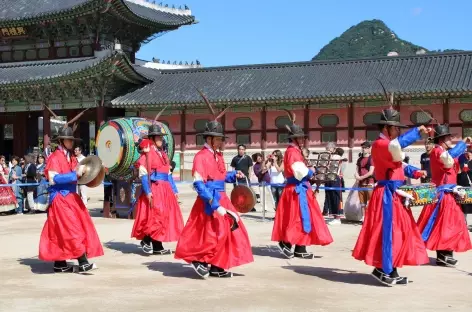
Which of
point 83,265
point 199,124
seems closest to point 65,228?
point 83,265

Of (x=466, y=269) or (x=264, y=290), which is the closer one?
(x=264, y=290)

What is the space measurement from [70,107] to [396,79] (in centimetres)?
1214

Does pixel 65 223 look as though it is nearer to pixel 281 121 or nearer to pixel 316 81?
pixel 281 121

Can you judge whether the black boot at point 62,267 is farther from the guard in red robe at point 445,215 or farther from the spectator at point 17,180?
the spectator at point 17,180

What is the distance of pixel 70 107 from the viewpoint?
27109mm

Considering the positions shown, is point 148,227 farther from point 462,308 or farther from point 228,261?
point 462,308

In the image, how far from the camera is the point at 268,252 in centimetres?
933

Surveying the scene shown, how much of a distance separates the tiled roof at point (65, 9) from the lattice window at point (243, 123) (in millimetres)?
5809

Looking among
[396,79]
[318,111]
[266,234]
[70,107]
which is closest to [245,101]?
[318,111]

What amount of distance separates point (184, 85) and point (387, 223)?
2044 cm

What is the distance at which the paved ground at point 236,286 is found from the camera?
6055 mm

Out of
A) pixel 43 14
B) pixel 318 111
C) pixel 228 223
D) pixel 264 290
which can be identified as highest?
pixel 43 14

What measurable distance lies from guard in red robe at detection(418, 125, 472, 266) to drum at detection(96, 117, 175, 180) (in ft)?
21.2

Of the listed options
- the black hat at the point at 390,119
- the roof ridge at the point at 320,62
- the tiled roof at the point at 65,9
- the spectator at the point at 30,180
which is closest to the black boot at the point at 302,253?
the black hat at the point at 390,119
